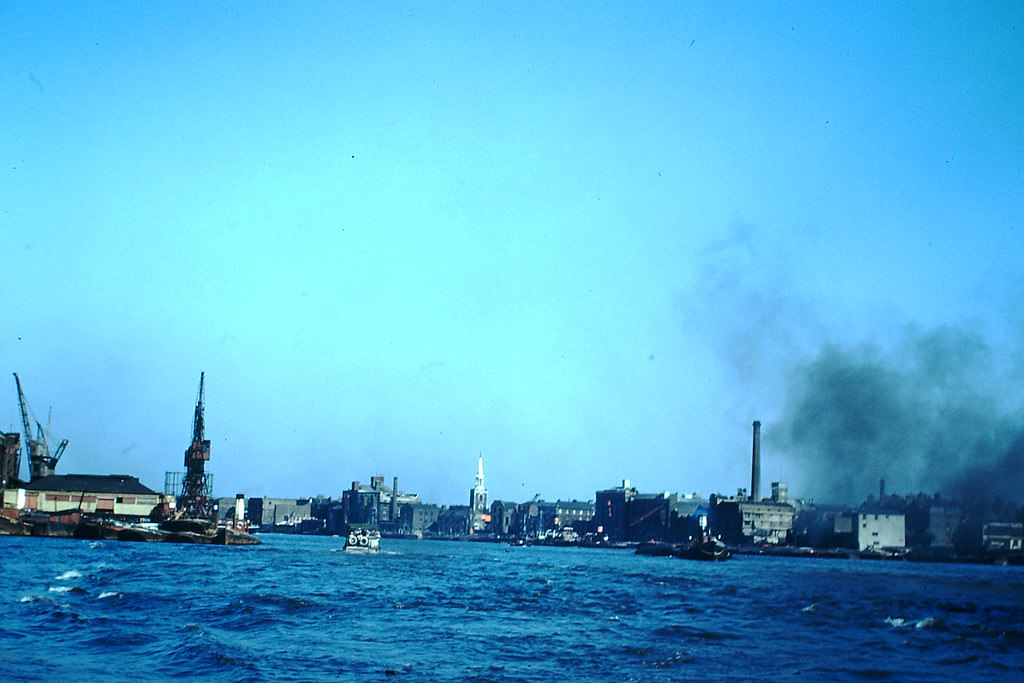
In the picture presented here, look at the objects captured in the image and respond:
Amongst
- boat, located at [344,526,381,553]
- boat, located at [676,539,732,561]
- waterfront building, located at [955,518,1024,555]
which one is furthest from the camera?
waterfront building, located at [955,518,1024,555]

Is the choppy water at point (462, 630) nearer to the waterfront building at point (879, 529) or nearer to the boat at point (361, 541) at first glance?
the boat at point (361, 541)

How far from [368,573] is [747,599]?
25155 millimetres

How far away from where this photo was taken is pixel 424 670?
24.9 metres

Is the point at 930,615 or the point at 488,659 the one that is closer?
the point at 488,659

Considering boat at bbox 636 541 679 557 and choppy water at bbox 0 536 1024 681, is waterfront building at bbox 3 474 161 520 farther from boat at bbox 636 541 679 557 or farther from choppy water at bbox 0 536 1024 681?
choppy water at bbox 0 536 1024 681

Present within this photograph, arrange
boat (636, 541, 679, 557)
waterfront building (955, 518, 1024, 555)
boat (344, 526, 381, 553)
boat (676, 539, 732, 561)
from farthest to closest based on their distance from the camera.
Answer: boat (636, 541, 679, 557) < waterfront building (955, 518, 1024, 555) < boat (676, 539, 732, 561) < boat (344, 526, 381, 553)

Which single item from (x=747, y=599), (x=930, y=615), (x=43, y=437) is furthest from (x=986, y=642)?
(x=43, y=437)

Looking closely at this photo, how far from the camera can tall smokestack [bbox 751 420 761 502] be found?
7485 inches

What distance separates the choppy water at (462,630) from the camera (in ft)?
84.1

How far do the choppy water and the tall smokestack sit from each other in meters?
131

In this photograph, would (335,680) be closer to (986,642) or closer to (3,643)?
(3,643)

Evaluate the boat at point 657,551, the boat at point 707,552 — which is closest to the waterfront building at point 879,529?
the boat at point 657,551

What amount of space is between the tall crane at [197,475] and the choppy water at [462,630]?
274 ft

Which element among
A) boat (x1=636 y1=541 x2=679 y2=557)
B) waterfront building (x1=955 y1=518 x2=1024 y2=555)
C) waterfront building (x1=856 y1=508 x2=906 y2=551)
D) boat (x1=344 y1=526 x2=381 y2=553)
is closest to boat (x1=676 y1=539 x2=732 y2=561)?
boat (x1=636 y1=541 x2=679 y2=557)
